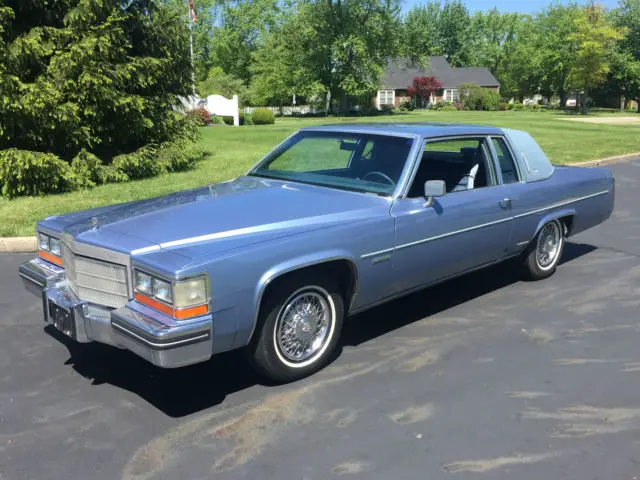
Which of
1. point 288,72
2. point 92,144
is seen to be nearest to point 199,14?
point 288,72

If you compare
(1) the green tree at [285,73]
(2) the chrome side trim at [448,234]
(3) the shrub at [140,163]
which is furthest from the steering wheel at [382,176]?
(1) the green tree at [285,73]

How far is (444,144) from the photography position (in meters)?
4.88

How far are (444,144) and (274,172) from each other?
1444mm

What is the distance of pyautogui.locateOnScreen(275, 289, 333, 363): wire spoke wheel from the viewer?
370cm

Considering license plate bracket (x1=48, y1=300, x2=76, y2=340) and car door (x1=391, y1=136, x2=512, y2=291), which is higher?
car door (x1=391, y1=136, x2=512, y2=291)

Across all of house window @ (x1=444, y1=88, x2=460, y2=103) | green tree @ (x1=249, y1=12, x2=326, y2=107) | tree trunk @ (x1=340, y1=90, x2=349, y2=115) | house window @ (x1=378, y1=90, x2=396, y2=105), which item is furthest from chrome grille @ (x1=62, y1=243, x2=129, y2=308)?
house window @ (x1=444, y1=88, x2=460, y2=103)

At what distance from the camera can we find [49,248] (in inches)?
166

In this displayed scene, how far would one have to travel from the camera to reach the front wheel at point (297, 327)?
3568mm

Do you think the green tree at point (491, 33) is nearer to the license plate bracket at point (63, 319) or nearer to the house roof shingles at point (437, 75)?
the house roof shingles at point (437, 75)

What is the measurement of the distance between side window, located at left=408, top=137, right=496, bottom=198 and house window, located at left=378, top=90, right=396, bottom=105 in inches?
2816

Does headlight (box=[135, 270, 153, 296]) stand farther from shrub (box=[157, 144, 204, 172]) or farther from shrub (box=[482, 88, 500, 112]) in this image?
shrub (box=[482, 88, 500, 112])

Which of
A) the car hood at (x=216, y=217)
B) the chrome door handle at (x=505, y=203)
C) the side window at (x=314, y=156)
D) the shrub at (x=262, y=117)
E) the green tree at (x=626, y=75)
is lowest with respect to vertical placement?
the chrome door handle at (x=505, y=203)

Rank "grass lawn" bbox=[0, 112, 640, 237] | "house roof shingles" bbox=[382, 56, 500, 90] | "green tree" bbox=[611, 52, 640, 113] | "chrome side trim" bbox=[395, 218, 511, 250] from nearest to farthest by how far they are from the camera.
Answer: "chrome side trim" bbox=[395, 218, 511, 250]
"grass lawn" bbox=[0, 112, 640, 237]
"green tree" bbox=[611, 52, 640, 113]
"house roof shingles" bbox=[382, 56, 500, 90]

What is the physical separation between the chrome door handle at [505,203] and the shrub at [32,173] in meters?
7.96
